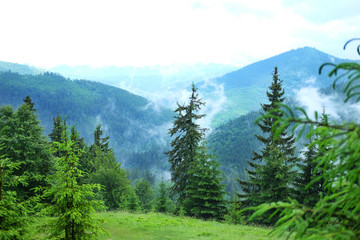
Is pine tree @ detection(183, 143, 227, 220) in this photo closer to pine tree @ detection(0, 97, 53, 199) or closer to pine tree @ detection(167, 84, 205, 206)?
pine tree @ detection(167, 84, 205, 206)

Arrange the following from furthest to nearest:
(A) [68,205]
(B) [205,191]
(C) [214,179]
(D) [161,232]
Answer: (B) [205,191]
(C) [214,179]
(D) [161,232]
(A) [68,205]

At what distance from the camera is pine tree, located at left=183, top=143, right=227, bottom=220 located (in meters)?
26.1

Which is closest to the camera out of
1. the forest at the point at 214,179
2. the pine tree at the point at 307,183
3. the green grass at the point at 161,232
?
the forest at the point at 214,179

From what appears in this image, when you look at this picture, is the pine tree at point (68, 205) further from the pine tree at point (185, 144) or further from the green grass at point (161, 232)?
the pine tree at point (185, 144)

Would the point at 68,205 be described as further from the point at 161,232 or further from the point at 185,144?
the point at 185,144

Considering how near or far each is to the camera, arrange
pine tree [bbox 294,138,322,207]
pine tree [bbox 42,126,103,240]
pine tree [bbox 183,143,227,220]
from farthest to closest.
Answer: pine tree [bbox 183,143,227,220] < pine tree [bbox 294,138,322,207] < pine tree [bbox 42,126,103,240]

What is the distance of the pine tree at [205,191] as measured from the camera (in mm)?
26078

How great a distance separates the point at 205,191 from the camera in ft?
86.6

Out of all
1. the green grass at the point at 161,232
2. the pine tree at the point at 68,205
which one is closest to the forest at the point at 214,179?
the pine tree at the point at 68,205

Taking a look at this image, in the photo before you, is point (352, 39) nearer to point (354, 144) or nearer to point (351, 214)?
point (354, 144)

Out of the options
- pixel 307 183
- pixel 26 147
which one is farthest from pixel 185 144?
pixel 26 147

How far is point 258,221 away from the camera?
25594mm

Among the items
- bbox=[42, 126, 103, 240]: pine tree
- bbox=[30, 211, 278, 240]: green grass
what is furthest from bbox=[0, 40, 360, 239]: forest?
bbox=[30, 211, 278, 240]: green grass

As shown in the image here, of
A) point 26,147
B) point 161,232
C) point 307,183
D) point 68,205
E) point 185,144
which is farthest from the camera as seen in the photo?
point 185,144
